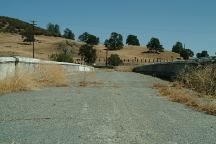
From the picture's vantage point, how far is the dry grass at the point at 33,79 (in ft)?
53.0

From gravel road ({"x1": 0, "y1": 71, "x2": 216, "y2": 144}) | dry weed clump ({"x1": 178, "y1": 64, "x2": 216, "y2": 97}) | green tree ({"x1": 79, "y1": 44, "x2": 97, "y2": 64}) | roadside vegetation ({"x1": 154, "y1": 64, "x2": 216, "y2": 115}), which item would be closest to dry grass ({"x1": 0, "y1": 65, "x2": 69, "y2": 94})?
gravel road ({"x1": 0, "y1": 71, "x2": 216, "y2": 144})

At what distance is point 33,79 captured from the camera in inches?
758

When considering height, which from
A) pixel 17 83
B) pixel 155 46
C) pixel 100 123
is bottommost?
pixel 100 123

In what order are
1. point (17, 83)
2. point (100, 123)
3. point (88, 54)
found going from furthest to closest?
1. point (88, 54)
2. point (17, 83)
3. point (100, 123)

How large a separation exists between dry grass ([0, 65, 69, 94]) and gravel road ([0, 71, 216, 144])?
292 centimetres

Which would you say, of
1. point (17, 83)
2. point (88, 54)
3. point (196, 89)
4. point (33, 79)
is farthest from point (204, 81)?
point (88, 54)

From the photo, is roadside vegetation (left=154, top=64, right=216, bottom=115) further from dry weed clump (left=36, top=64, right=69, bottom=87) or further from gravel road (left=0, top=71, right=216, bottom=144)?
dry weed clump (left=36, top=64, right=69, bottom=87)

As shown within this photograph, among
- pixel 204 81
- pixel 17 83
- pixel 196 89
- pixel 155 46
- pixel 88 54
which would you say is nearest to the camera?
pixel 17 83

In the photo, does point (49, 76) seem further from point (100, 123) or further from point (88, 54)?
point (88, 54)

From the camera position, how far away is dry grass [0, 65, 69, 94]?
1616 centimetres

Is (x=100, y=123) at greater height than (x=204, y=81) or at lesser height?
lesser

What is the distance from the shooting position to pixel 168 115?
10820 millimetres

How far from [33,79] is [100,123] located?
10.5 meters

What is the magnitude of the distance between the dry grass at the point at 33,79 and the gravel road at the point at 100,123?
2921 mm
